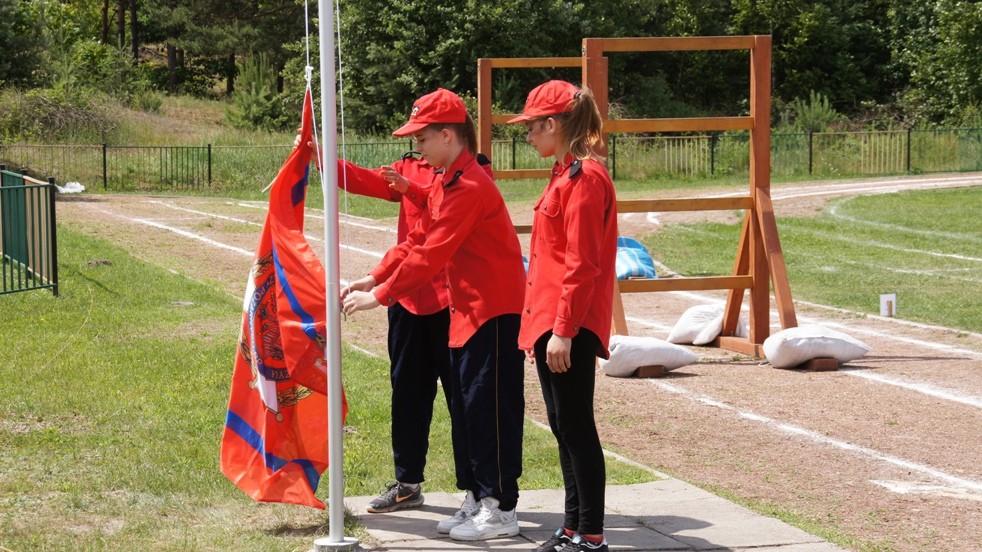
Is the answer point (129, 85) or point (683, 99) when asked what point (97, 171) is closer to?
point (129, 85)

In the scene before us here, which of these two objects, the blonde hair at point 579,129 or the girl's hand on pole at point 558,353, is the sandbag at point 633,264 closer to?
the blonde hair at point 579,129

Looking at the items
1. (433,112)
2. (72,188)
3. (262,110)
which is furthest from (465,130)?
(262,110)

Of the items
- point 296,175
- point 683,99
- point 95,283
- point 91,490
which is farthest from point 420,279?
point 683,99

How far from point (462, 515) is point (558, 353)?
1.12m

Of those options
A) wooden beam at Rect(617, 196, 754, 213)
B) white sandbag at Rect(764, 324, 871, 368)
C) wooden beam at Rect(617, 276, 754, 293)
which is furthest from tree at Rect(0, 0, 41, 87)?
white sandbag at Rect(764, 324, 871, 368)

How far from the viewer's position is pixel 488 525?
5.66 meters

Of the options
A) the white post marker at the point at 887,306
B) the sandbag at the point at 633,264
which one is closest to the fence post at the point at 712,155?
the sandbag at the point at 633,264

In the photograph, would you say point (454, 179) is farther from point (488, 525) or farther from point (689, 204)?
point (689, 204)

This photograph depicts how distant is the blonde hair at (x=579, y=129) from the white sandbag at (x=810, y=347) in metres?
5.73

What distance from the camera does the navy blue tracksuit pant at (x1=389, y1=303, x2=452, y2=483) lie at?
613cm

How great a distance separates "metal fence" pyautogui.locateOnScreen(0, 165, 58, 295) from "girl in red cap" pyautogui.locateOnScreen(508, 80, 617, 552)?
33.5 ft

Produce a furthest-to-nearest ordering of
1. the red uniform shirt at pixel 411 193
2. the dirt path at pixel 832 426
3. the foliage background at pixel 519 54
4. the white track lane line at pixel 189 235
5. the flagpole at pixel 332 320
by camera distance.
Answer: the foliage background at pixel 519 54
the white track lane line at pixel 189 235
the dirt path at pixel 832 426
the red uniform shirt at pixel 411 193
the flagpole at pixel 332 320

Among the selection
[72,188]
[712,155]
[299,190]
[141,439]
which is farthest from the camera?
[712,155]

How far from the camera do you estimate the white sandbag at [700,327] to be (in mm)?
12023
